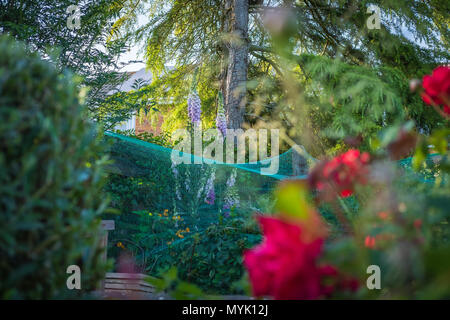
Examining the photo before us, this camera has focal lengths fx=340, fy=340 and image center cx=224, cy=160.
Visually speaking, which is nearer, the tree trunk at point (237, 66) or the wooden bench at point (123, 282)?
the wooden bench at point (123, 282)

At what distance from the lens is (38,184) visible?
0.59 metres

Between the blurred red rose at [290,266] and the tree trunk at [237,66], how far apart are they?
3.93 m

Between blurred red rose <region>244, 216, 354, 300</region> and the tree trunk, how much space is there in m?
3.93

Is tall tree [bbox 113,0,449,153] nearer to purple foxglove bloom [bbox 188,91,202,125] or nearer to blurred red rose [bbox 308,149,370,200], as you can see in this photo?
purple foxglove bloom [bbox 188,91,202,125]

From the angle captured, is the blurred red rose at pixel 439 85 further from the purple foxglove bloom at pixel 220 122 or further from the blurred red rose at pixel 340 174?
the purple foxglove bloom at pixel 220 122

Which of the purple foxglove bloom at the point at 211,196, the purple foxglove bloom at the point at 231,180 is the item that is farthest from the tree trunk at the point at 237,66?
the purple foxglove bloom at the point at 211,196

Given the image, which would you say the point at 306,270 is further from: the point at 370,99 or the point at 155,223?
the point at 370,99

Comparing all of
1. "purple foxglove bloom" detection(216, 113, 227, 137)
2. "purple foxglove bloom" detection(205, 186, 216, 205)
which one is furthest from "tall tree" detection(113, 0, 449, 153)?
"purple foxglove bloom" detection(205, 186, 216, 205)

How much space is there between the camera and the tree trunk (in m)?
4.48

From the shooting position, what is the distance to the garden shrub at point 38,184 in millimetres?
Result: 546

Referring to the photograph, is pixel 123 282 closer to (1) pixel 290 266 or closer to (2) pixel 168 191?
(1) pixel 290 266

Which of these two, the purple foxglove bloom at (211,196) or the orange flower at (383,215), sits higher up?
the purple foxglove bloom at (211,196)

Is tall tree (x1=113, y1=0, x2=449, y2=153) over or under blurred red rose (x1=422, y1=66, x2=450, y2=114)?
over

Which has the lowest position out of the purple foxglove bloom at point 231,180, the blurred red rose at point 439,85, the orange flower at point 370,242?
the orange flower at point 370,242
